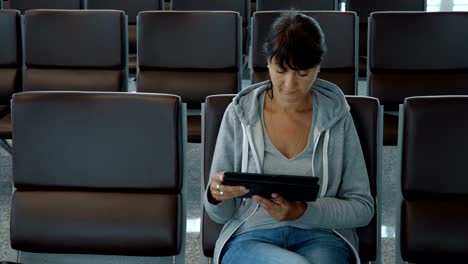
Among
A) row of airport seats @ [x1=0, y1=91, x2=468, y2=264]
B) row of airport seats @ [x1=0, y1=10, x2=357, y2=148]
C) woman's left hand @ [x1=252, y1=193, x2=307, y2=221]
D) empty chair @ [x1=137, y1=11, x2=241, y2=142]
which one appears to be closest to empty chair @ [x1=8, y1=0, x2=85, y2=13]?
row of airport seats @ [x1=0, y1=10, x2=357, y2=148]

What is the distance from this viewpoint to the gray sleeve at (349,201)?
6.23 ft

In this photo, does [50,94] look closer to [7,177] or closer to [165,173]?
[165,173]

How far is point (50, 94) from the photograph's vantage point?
2016mm

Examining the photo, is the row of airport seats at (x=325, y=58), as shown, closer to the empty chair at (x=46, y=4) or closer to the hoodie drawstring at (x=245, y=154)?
Answer: the empty chair at (x=46, y=4)

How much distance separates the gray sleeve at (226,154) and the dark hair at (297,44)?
7.9 inches

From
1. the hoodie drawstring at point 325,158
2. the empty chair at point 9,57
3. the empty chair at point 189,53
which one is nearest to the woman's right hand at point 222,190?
the hoodie drawstring at point 325,158

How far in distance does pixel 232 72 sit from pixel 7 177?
1.30 m

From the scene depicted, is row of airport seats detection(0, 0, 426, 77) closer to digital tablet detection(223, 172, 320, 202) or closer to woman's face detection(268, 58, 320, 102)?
woman's face detection(268, 58, 320, 102)

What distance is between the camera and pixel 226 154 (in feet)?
6.48

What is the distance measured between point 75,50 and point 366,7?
80.8 inches

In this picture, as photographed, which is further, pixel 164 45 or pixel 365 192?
pixel 164 45

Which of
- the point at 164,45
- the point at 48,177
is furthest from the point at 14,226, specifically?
the point at 164,45

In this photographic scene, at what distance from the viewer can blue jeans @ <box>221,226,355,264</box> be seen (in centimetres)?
185

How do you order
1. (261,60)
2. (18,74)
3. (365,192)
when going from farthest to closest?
1. (18,74)
2. (261,60)
3. (365,192)
